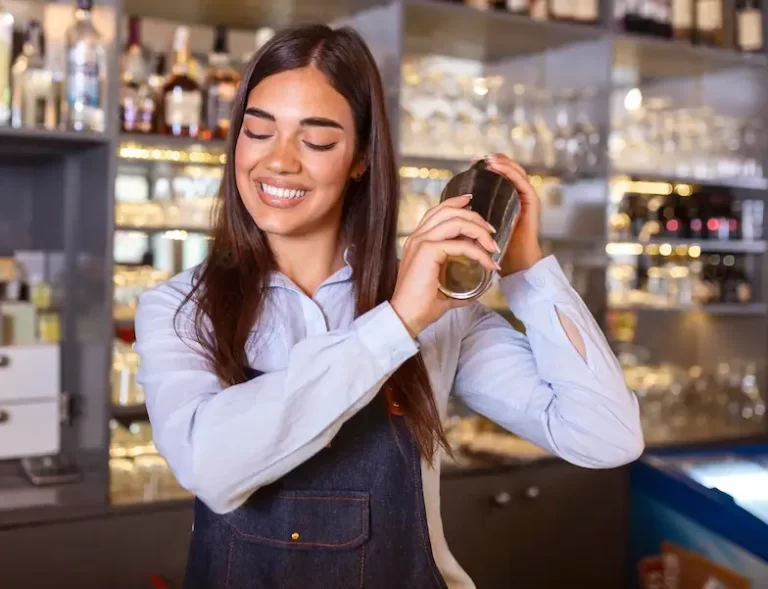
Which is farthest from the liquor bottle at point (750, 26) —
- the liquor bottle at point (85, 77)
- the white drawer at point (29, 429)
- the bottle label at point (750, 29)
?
the white drawer at point (29, 429)

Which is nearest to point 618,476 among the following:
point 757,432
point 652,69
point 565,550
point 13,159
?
point 565,550

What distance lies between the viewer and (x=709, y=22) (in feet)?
10.5

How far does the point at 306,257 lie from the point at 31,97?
4.15 feet

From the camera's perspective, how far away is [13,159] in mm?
2494

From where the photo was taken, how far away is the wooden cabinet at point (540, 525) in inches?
99.7

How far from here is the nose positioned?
1106mm

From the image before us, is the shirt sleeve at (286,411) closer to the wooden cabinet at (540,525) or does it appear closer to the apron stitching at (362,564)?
the apron stitching at (362,564)

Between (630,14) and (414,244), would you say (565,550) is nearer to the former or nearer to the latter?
(630,14)

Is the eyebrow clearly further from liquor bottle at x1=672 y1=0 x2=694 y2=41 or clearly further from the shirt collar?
liquor bottle at x1=672 y1=0 x2=694 y2=41

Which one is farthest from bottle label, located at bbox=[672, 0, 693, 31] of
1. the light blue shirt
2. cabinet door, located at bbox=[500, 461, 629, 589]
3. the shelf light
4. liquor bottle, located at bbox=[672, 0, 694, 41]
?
the light blue shirt

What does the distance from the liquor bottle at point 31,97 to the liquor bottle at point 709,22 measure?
2.25m

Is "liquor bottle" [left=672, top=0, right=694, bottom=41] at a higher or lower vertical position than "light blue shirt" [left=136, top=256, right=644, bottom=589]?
higher

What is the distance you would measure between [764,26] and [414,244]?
292 centimetres

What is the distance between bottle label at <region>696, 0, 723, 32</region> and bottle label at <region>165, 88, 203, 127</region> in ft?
6.19
